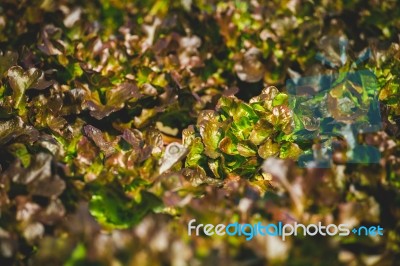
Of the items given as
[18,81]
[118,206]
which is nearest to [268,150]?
[118,206]

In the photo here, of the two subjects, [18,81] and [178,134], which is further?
[178,134]

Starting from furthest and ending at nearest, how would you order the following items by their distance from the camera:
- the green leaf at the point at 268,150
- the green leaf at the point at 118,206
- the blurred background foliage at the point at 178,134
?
1. the green leaf at the point at 268,150
2. the green leaf at the point at 118,206
3. the blurred background foliage at the point at 178,134

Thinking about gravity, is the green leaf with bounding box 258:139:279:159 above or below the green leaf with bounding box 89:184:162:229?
below

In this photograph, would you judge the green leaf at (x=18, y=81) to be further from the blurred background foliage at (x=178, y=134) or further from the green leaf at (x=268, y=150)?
the green leaf at (x=268, y=150)

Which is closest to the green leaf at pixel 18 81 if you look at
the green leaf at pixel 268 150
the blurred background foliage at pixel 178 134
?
the blurred background foliage at pixel 178 134

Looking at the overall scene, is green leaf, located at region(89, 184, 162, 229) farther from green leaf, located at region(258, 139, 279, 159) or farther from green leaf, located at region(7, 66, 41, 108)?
green leaf, located at region(7, 66, 41, 108)

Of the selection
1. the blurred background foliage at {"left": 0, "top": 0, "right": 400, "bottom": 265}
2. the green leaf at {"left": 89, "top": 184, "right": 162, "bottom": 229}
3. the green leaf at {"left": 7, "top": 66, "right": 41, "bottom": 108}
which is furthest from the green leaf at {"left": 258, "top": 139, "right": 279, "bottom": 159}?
the green leaf at {"left": 7, "top": 66, "right": 41, "bottom": 108}

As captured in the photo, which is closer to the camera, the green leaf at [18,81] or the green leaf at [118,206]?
the green leaf at [118,206]

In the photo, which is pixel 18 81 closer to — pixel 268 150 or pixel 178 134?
pixel 178 134
